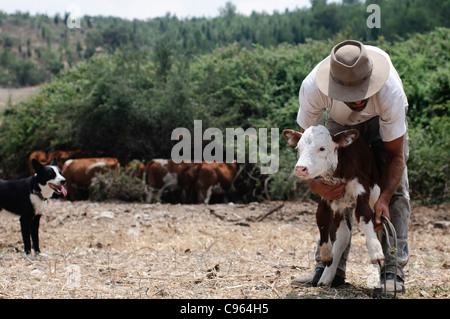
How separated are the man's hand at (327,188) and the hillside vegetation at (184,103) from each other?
7130 mm

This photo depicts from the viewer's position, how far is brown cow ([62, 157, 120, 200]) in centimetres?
1317

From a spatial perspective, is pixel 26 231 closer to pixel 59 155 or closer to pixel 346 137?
pixel 346 137

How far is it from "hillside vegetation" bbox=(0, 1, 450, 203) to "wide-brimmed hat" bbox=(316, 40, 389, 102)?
7.30 metres

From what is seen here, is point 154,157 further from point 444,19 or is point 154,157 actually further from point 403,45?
point 444,19

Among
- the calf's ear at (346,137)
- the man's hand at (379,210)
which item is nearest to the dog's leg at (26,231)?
the calf's ear at (346,137)

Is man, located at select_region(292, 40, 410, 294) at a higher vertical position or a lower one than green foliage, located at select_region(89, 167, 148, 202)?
higher

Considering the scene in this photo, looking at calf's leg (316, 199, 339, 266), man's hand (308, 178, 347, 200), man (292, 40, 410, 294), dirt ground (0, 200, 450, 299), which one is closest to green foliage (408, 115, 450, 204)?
dirt ground (0, 200, 450, 299)

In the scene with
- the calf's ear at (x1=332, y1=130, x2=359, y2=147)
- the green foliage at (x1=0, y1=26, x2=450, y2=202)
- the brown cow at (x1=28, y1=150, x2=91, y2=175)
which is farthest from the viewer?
the brown cow at (x1=28, y1=150, x2=91, y2=175)

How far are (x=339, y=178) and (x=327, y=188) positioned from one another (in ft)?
0.41

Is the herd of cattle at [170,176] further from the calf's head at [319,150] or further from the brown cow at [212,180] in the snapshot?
the calf's head at [319,150]

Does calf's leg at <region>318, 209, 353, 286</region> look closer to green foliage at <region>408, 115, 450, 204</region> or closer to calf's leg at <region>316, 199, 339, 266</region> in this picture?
calf's leg at <region>316, 199, 339, 266</region>

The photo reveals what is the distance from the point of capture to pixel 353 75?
404 centimetres

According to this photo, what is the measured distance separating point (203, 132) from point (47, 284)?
886cm

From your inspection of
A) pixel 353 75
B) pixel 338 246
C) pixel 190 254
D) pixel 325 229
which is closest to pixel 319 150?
pixel 353 75
